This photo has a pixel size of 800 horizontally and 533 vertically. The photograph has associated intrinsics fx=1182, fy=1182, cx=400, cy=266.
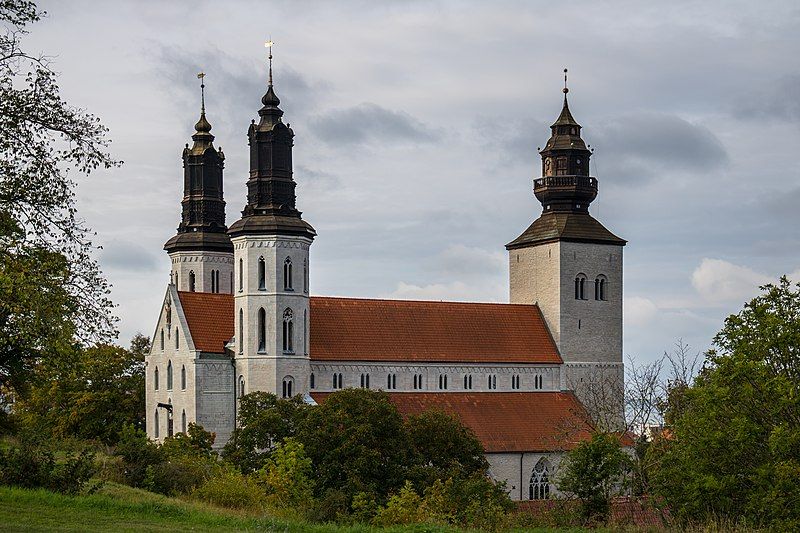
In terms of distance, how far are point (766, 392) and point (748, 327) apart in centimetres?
240

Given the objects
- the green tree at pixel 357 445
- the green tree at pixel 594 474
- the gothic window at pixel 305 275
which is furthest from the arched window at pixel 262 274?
the green tree at pixel 594 474

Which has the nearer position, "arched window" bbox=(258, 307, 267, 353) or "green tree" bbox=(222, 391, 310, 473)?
"green tree" bbox=(222, 391, 310, 473)

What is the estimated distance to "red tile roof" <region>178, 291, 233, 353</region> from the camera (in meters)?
56.9

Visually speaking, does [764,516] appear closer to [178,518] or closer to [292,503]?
[292,503]

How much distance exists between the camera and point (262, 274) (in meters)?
55.9

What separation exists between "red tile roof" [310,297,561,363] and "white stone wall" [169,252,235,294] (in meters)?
9.32

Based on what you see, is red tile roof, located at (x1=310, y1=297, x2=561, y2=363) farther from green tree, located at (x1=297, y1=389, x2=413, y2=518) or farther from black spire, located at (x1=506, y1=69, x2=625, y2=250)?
green tree, located at (x1=297, y1=389, x2=413, y2=518)

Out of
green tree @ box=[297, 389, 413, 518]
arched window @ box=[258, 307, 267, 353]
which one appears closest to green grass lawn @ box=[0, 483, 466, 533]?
green tree @ box=[297, 389, 413, 518]

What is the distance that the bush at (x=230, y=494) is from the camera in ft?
92.7

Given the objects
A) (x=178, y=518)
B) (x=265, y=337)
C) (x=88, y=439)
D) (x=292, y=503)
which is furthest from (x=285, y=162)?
(x=178, y=518)

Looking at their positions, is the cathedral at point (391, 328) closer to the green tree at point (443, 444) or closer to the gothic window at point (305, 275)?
the gothic window at point (305, 275)

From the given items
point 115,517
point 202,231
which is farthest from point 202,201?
point 115,517

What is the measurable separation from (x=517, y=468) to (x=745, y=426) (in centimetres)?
2907

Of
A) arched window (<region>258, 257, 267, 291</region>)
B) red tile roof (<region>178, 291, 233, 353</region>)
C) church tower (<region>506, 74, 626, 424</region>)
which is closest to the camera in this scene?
arched window (<region>258, 257, 267, 291</region>)
